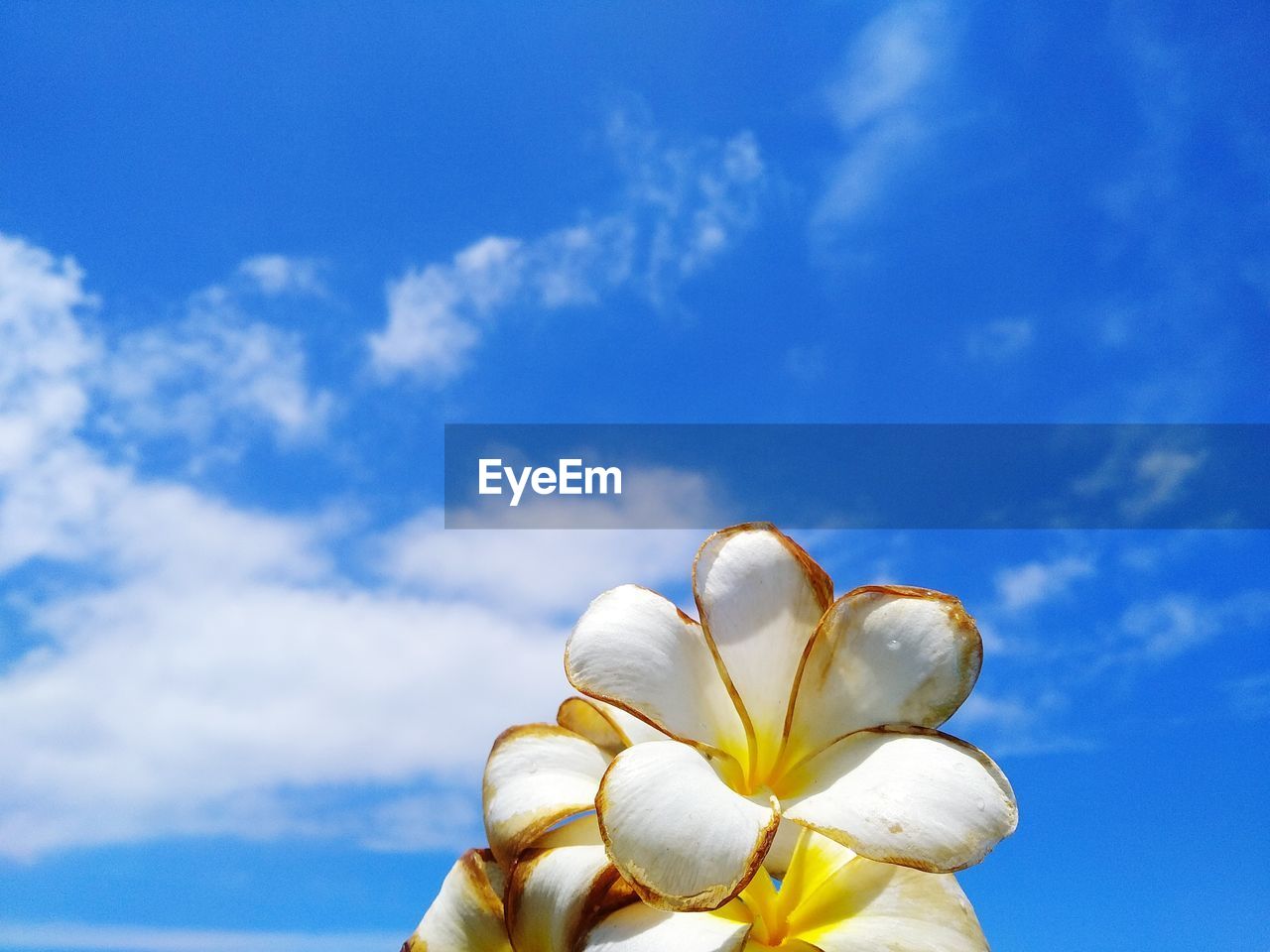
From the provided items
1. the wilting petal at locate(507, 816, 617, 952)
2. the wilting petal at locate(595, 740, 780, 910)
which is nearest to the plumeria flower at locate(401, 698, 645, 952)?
the wilting petal at locate(507, 816, 617, 952)

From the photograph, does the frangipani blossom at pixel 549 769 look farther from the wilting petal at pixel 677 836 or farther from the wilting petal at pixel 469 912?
the wilting petal at pixel 677 836

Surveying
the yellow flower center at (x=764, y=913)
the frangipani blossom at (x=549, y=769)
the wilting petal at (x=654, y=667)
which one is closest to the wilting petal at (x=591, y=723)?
the frangipani blossom at (x=549, y=769)

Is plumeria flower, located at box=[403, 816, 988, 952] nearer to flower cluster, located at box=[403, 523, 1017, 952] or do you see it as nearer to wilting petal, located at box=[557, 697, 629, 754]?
flower cluster, located at box=[403, 523, 1017, 952]

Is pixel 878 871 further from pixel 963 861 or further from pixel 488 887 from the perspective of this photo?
pixel 488 887

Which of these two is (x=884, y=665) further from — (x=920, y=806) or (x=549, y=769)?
(x=549, y=769)

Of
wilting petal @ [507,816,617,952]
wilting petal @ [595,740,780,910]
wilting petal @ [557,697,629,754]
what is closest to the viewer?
wilting petal @ [595,740,780,910]

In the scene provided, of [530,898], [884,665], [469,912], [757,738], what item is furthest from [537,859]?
[884,665]
